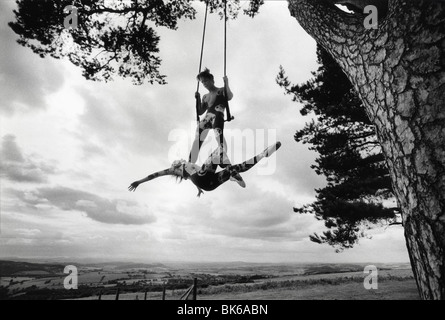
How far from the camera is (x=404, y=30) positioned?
1340 millimetres

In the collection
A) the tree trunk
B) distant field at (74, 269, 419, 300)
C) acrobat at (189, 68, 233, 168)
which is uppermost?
acrobat at (189, 68, 233, 168)

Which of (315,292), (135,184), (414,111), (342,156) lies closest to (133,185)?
(135,184)

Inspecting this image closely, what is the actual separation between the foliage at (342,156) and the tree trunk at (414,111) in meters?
6.73

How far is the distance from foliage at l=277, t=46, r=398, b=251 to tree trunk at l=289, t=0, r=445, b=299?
673 cm

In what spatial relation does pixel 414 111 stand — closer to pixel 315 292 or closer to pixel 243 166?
pixel 243 166

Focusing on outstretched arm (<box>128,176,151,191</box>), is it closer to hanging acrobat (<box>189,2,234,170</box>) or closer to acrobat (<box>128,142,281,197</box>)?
acrobat (<box>128,142,281,197</box>)

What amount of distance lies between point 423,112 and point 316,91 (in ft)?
25.0

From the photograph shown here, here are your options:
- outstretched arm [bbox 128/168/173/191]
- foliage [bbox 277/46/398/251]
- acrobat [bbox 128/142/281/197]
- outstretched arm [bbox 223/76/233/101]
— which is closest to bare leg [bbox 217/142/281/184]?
acrobat [bbox 128/142/281/197]

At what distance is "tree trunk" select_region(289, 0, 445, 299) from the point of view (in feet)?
3.49

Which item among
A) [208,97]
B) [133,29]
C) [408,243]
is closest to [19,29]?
[133,29]

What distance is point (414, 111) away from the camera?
3.87ft

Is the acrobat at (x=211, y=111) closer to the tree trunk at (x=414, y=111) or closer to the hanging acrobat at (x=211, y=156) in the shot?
the hanging acrobat at (x=211, y=156)
